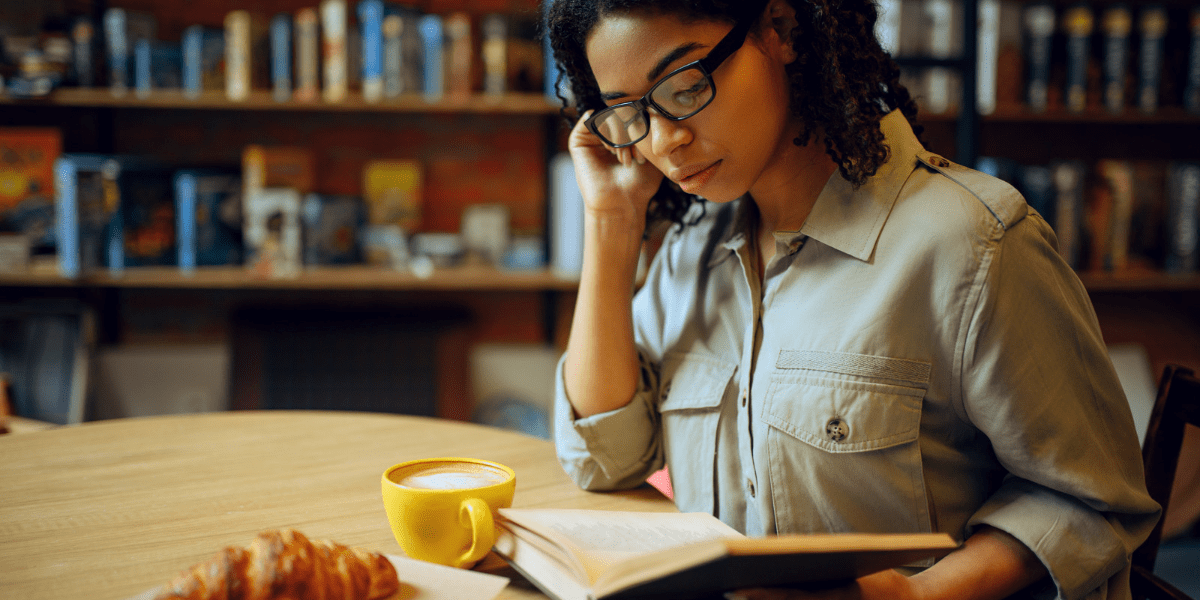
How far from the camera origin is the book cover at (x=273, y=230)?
7.39 ft

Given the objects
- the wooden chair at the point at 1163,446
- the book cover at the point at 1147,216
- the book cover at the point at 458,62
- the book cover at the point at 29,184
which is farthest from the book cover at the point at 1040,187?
the book cover at the point at 29,184

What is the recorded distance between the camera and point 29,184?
2.28m

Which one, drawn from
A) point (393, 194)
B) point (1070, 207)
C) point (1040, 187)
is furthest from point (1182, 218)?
point (393, 194)

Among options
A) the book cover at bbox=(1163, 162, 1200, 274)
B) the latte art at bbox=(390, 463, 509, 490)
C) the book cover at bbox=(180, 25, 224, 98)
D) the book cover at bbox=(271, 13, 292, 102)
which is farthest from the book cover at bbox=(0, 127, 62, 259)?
the book cover at bbox=(1163, 162, 1200, 274)

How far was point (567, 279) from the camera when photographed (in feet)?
7.39

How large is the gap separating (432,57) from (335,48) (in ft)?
0.88

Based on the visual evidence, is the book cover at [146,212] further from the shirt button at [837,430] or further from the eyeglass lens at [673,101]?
the shirt button at [837,430]

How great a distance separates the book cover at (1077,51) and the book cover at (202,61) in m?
2.47

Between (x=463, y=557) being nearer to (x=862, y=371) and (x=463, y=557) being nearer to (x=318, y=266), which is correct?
(x=862, y=371)

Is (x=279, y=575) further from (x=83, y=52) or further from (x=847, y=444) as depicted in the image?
(x=83, y=52)

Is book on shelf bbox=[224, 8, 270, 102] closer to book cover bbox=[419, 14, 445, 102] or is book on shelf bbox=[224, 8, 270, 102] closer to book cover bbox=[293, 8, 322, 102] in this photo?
book cover bbox=[293, 8, 322, 102]

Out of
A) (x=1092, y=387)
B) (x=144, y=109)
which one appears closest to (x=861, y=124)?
(x=1092, y=387)

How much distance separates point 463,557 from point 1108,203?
2373mm

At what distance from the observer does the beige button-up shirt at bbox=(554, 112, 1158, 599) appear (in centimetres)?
71
